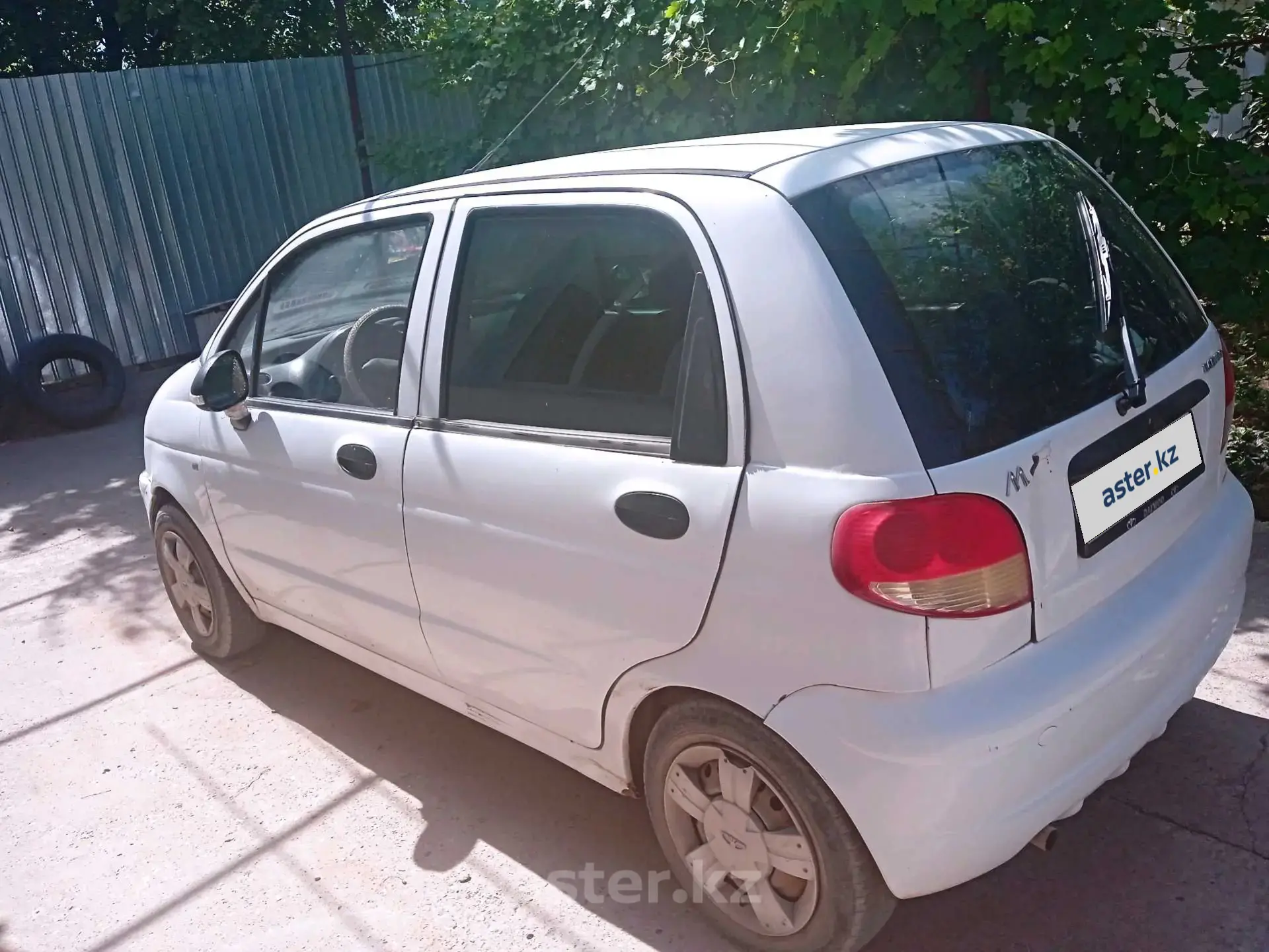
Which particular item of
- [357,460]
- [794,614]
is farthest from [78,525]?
[794,614]

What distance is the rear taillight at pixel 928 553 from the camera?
199 cm

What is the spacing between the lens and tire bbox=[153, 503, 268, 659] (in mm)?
4121

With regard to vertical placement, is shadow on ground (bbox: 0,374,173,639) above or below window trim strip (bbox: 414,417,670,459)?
below

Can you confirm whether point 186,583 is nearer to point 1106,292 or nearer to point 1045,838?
point 1045,838

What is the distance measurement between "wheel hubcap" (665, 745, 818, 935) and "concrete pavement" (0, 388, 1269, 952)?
0.19 m

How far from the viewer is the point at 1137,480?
2.34 metres

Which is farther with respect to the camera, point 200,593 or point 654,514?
point 200,593

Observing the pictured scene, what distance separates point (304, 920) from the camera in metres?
2.84

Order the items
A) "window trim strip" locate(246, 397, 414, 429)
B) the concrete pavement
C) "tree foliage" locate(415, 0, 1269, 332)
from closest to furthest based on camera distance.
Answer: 1. the concrete pavement
2. "window trim strip" locate(246, 397, 414, 429)
3. "tree foliage" locate(415, 0, 1269, 332)

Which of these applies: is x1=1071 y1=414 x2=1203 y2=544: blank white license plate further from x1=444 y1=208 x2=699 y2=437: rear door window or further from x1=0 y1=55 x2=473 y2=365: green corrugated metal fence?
x1=0 y1=55 x2=473 y2=365: green corrugated metal fence

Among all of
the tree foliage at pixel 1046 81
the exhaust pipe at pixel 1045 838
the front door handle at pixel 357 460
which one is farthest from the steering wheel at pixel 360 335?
the tree foliage at pixel 1046 81

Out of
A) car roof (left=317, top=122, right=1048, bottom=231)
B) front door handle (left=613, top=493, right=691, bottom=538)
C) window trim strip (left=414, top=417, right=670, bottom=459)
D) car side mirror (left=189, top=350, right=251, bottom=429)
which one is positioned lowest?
front door handle (left=613, top=493, right=691, bottom=538)

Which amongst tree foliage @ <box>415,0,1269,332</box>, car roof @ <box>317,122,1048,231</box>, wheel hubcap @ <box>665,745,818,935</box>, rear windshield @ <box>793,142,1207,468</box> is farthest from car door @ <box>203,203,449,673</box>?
tree foliage @ <box>415,0,1269,332</box>

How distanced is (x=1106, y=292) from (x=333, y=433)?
2.10 m
